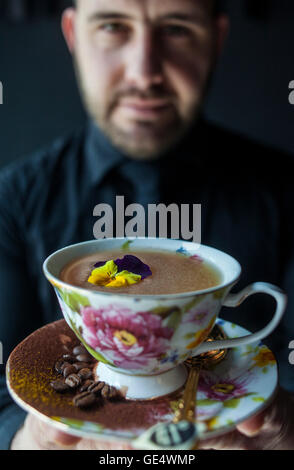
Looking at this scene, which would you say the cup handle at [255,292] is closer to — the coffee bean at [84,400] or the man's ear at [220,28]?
the coffee bean at [84,400]

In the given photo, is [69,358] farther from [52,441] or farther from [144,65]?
[144,65]

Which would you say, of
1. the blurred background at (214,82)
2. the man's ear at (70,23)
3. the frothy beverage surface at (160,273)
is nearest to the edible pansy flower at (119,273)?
the frothy beverage surface at (160,273)

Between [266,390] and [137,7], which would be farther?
[137,7]

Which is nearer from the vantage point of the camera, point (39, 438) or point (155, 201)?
point (39, 438)

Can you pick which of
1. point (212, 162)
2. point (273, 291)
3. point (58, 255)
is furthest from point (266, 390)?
point (212, 162)

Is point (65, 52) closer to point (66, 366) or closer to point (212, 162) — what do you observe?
point (212, 162)

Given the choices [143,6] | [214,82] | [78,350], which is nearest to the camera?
[78,350]

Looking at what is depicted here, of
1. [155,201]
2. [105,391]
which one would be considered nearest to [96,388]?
[105,391]
